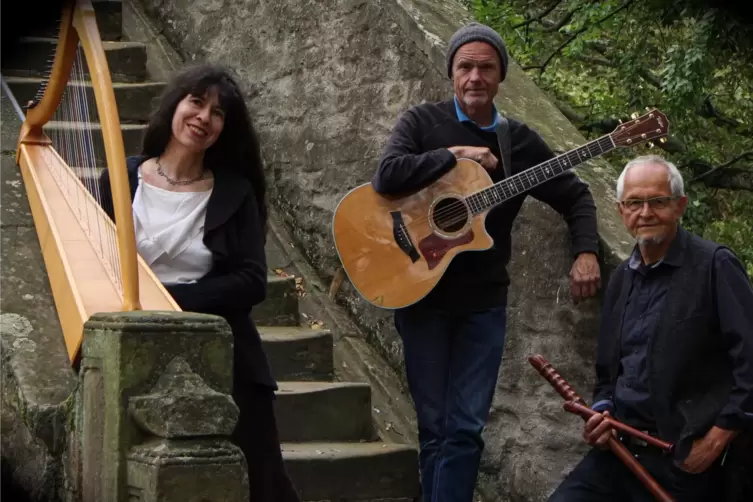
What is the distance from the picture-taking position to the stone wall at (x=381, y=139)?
5.24 meters

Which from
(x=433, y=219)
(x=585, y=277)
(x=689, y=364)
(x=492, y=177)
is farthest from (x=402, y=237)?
(x=689, y=364)

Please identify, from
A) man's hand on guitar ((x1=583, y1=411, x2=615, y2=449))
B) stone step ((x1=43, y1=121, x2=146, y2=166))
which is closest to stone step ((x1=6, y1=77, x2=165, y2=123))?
stone step ((x1=43, y1=121, x2=146, y2=166))

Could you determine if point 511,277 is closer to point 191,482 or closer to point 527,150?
point 527,150

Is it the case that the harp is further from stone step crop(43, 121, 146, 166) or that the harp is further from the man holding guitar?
the man holding guitar

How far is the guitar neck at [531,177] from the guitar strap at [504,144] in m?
0.07

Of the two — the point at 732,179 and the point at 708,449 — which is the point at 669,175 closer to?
the point at 708,449

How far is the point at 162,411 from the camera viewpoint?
3301mm

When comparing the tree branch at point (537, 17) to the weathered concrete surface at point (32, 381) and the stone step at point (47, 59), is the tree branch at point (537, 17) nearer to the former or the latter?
the stone step at point (47, 59)

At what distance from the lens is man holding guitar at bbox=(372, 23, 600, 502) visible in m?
4.59

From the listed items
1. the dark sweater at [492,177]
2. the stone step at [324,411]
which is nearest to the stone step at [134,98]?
the stone step at [324,411]

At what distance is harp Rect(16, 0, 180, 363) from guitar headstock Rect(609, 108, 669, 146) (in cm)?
181

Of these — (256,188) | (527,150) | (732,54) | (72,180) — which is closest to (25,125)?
(72,180)

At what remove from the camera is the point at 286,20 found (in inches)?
267

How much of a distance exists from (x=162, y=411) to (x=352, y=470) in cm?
206
